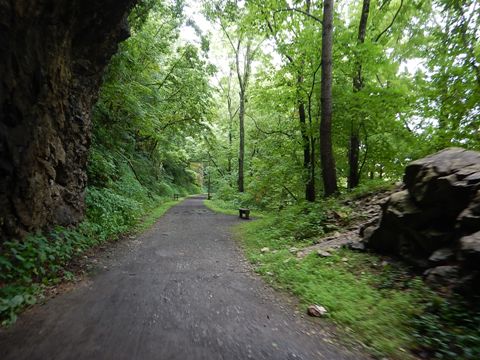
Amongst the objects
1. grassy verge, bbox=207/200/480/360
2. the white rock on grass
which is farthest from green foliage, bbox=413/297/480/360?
the white rock on grass

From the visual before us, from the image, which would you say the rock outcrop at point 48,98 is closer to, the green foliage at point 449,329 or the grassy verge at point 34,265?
the grassy verge at point 34,265

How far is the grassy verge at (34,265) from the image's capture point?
3572mm

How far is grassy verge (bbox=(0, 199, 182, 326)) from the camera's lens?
3572 millimetres

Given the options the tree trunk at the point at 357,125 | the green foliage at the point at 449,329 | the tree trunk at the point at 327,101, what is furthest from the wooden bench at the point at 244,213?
the green foliage at the point at 449,329

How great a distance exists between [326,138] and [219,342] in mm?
6913

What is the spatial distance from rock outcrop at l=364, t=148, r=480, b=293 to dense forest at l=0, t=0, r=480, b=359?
34 centimetres

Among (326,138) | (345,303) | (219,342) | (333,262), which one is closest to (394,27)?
(326,138)

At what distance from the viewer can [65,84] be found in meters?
6.30

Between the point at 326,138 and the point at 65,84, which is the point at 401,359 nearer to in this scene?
the point at 326,138

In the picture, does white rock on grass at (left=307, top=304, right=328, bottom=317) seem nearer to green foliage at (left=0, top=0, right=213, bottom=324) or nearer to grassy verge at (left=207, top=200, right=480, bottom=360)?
grassy verge at (left=207, top=200, right=480, bottom=360)

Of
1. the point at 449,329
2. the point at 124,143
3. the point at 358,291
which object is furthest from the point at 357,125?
the point at 124,143

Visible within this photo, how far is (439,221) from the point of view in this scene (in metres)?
4.14

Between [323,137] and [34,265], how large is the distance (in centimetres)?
773

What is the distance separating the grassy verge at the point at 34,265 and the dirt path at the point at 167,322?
254mm
